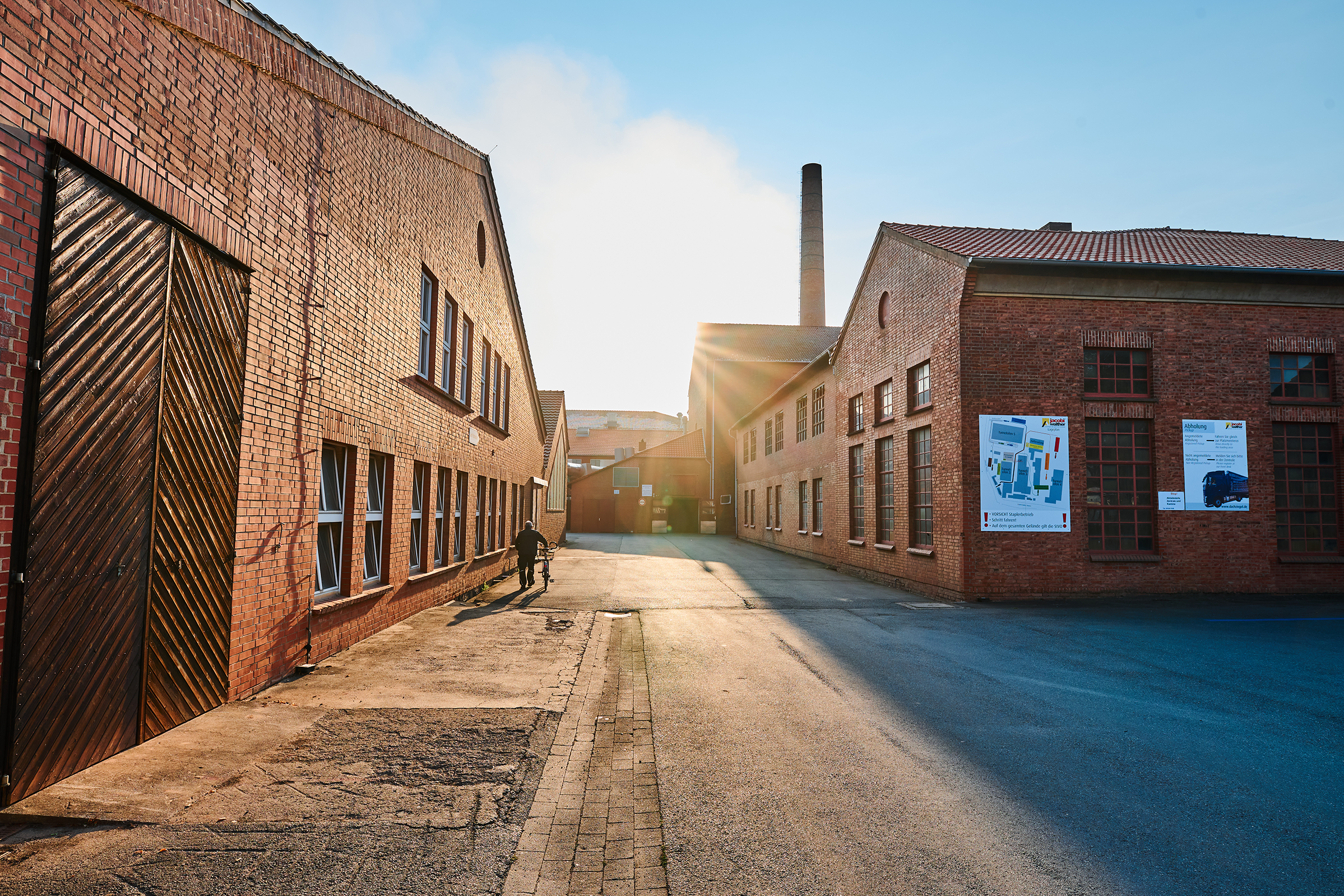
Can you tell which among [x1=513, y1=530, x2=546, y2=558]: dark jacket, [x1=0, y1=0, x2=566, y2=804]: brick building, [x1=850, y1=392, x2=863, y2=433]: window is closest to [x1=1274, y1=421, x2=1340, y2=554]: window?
[x1=850, y1=392, x2=863, y2=433]: window

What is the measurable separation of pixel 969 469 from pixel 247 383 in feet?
38.9

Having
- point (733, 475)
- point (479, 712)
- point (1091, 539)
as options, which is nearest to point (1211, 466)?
point (1091, 539)

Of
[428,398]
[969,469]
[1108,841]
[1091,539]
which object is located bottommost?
[1108,841]

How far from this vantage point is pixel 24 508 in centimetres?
383

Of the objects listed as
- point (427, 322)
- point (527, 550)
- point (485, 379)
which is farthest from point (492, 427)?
point (427, 322)

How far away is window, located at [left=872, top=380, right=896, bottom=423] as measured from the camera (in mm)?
18188

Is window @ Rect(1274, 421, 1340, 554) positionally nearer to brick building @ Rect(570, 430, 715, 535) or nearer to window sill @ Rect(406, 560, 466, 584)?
window sill @ Rect(406, 560, 466, 584)

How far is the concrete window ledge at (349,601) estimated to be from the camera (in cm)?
729

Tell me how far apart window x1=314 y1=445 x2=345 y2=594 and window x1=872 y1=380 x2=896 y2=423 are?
13.1 m

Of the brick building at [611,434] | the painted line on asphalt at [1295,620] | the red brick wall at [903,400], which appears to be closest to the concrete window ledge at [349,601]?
the red brick wall at [903,400]

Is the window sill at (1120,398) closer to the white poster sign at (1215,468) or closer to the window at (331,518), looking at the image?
the white poster sign at (1215,468)

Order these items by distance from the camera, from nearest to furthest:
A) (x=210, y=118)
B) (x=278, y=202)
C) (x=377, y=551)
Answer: (x=210, y=118) < (x=278, y=202) < (x=377, y=551)

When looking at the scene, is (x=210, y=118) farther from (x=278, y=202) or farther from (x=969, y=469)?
(x=969, y=469)

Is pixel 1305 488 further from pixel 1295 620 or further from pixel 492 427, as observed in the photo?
pixel 492 427
